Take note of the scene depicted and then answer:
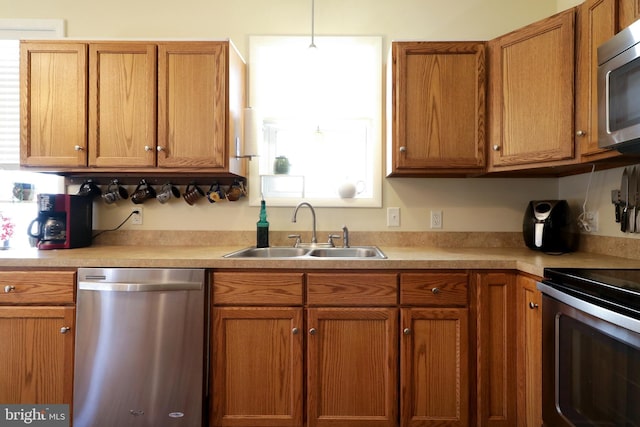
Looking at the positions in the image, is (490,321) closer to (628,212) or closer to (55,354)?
(628,212)

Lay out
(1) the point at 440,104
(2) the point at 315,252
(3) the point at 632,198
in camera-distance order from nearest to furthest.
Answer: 1. (3) the point at 632,198
2. (1) the point at 440,104
3. (2) the point at 315,252

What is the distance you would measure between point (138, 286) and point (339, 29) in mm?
1958

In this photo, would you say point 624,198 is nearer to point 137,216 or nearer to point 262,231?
point 262,231

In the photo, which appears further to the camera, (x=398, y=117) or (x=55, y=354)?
(x=398, y=117)

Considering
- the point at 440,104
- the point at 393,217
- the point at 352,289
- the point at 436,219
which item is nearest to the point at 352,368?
the point at 352,289

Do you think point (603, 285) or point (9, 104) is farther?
point (9, 104)

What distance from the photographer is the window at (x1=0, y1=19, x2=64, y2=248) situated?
2.25 metres

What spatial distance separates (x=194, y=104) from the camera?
1910 millimetres

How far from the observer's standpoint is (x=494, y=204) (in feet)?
7.42

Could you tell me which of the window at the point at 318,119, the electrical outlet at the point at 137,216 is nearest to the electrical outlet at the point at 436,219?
the window at the point at 318,119

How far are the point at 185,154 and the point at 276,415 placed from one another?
143 cm

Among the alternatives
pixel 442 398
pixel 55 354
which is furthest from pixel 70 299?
pixel 442 398

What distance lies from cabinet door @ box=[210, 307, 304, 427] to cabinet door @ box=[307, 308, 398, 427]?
0.09 metres

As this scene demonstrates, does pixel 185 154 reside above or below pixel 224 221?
above
